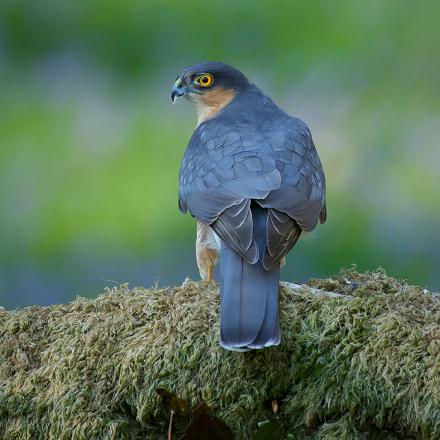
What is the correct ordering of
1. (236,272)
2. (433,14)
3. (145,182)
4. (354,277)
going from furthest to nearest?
1. (433,14)
2. (145,182)
3. (354,277)
4. (236,272)

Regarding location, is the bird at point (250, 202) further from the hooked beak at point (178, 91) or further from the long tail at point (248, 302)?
the hooked beak at point (178, 91)

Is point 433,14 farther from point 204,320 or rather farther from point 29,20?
point 204,320

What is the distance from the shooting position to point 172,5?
16.5 feet

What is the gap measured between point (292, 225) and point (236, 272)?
30 centimetres

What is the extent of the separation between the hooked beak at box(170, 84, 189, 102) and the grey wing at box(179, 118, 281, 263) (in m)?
0.51

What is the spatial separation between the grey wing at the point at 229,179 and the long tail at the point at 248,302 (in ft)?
0.14

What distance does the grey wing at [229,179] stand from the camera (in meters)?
2.86

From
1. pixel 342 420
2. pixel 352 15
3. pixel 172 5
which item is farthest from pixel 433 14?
pixel 342 420

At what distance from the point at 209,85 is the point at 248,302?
170 centimetres

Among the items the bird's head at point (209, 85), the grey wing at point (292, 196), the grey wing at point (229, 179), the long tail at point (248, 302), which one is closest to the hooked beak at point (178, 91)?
the bird's head at point (209, 85)

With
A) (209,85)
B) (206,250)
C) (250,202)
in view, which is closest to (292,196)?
(250,202)

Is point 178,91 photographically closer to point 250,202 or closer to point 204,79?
point 204,79

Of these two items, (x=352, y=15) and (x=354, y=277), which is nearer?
(x=354, y=277)

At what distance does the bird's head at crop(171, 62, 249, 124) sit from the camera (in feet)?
13.3
